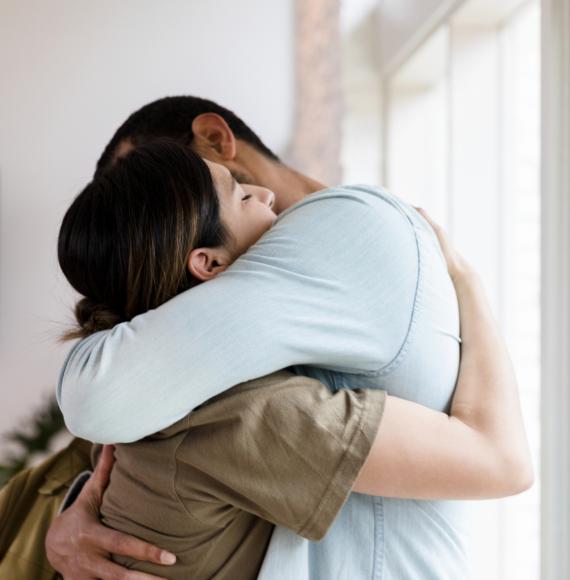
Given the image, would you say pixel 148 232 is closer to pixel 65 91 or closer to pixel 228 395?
pixel 228 395

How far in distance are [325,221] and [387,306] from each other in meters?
0.11

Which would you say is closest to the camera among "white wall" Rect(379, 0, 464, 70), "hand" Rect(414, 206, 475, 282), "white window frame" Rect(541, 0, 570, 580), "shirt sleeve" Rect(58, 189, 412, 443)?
"shirt sleeve" Rect(58, 189, 412, 443)

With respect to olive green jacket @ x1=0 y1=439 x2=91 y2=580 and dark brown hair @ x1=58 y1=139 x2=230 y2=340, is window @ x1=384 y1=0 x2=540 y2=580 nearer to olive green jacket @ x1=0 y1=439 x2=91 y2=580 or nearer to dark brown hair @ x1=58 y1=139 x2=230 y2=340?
olive green jacket @ x1=0 y1=439 x2=91 y2=580

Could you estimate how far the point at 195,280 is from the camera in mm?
900

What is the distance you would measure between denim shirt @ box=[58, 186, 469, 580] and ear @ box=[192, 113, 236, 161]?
65 cm

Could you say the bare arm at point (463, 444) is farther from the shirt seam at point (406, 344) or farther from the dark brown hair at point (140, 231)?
the dark brown hair at point (140, 231)

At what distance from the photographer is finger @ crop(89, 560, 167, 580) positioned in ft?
3.04

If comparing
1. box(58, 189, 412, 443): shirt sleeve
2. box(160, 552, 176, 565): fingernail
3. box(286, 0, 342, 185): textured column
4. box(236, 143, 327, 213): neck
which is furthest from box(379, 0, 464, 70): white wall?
box(160, 552, 176, 565): fingernail

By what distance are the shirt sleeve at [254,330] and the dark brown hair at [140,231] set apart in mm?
93

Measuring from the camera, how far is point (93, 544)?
979 millimetres

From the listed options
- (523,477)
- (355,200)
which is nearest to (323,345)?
(355,200)

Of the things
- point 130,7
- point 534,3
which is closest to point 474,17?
point 534,3

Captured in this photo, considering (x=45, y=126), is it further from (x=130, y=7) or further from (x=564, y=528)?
(x=564, y=528)

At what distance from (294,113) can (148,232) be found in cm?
157
